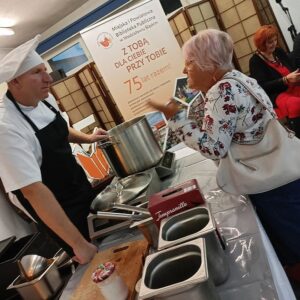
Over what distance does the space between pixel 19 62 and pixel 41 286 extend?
944mm

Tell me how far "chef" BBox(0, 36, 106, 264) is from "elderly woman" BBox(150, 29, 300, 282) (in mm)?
558

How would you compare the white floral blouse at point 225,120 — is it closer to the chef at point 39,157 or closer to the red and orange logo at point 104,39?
the chef at point 39,157

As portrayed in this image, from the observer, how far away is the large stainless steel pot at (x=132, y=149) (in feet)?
5.55

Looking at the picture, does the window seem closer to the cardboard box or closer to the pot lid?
the pot lid

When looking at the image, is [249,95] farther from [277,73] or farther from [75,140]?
[277,73]

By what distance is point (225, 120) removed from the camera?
44.7 inches

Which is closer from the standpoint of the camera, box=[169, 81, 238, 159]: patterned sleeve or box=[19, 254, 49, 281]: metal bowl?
box=[169, 81, 238, 159]: patterned sleeve

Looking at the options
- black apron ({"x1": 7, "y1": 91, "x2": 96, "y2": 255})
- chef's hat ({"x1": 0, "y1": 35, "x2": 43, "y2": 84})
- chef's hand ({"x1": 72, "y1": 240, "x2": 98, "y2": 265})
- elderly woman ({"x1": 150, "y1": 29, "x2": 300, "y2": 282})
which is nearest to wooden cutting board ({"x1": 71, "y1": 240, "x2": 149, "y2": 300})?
chef's hand ({"x1": 72, "y1": 240, "x2": 98, "y2": 265})

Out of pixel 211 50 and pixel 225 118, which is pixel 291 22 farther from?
pixel 225 118

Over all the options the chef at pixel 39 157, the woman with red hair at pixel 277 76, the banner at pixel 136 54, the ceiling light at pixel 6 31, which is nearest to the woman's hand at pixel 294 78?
the woman with red hair at pixel 277 76

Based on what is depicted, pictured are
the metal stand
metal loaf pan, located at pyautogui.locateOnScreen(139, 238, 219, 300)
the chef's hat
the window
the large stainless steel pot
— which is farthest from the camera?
the window

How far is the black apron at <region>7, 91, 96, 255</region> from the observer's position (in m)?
1.47

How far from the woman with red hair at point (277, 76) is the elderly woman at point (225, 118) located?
156 centimetres

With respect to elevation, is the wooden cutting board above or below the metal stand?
below
